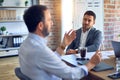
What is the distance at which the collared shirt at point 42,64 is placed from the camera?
4.60 feet

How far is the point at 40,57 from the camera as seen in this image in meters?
1.40

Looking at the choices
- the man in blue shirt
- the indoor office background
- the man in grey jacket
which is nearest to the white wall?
the indoor office background

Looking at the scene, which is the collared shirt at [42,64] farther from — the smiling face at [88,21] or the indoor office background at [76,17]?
the indoor office background at [76,17]

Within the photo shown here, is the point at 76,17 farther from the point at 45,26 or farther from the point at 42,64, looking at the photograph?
the point at 42,64

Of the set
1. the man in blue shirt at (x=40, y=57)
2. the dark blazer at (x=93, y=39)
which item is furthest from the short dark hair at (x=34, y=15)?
the dark blazer at (x=93, y=39)

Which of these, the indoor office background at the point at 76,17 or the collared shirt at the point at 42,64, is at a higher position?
the indoor office background at the point at 76,17

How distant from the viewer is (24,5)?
4.85m

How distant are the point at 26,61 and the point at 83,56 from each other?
2.56ft

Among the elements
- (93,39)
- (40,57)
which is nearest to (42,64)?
(40,57)

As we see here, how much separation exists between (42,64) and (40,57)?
0.05 meters

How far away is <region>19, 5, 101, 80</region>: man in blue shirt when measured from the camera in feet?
4.61


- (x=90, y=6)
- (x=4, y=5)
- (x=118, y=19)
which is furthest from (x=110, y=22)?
(x=4, y=5)

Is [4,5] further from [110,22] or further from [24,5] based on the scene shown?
[110,22]

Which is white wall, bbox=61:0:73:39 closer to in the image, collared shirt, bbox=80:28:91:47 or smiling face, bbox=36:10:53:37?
collared shirt, bbox=80:28:91:47
